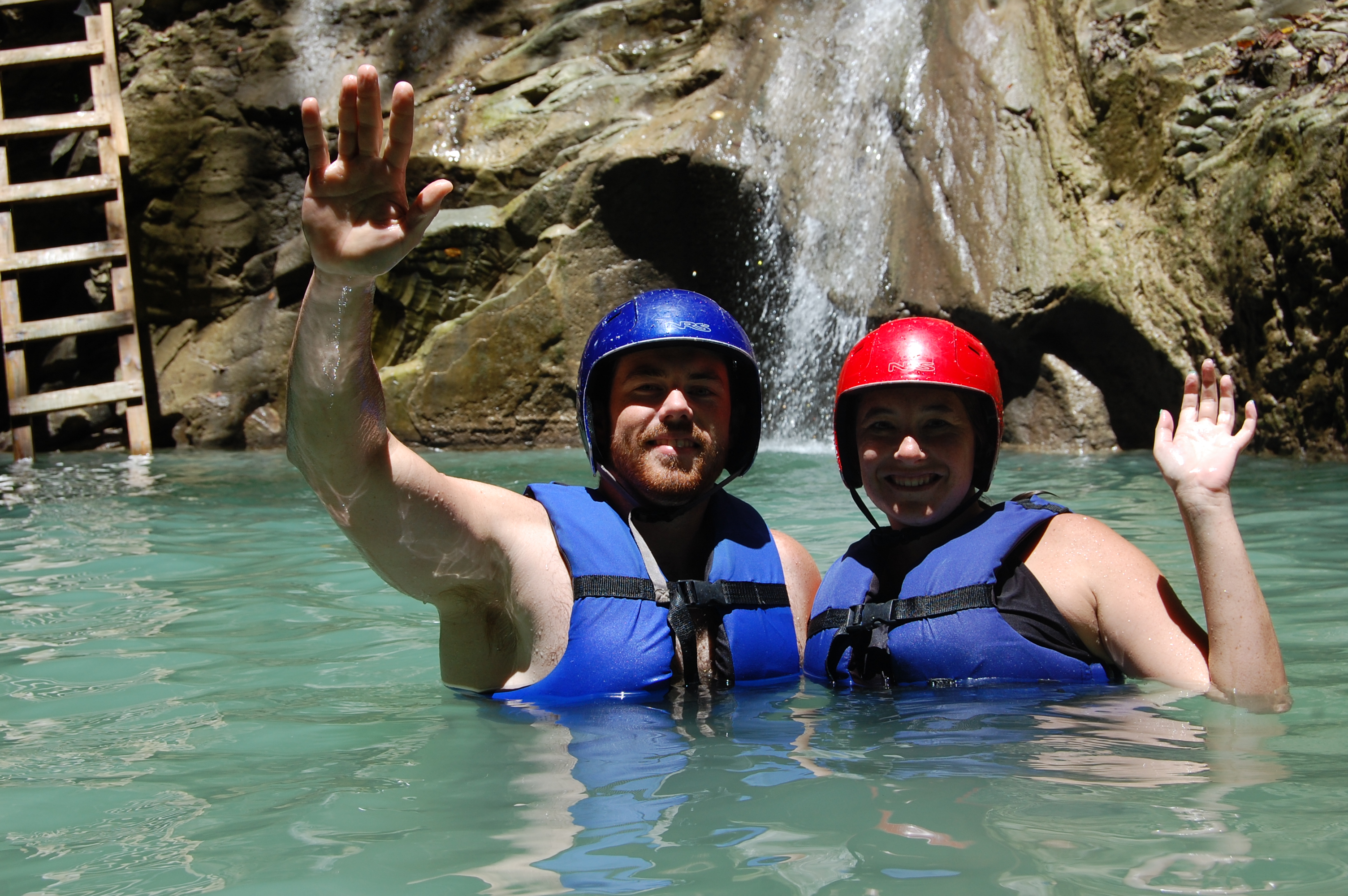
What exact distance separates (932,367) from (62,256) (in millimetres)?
10830

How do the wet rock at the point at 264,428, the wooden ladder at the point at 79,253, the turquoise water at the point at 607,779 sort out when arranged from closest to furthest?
the turquoise water at the point at 607,779, the wooden ladder at the point at 79,253, the wet rock at the point at 264,428

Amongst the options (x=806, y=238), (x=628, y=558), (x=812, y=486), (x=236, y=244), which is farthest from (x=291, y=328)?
(x=628, y=558)

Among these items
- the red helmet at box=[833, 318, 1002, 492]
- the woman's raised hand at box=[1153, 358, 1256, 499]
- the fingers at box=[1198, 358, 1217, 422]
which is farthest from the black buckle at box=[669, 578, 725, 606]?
the fingers at box=[1198, 358, 1217, 422]

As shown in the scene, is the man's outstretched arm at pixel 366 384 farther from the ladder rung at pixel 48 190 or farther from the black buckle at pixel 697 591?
the ladder rung at pixel 48 190

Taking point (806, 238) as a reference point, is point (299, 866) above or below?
below

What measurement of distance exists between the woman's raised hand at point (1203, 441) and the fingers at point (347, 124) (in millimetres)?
1863

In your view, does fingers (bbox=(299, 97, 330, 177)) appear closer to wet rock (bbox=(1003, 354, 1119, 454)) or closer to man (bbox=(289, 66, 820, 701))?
man (bbox=(289, 66, 820, 701))

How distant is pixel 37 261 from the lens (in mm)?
11430

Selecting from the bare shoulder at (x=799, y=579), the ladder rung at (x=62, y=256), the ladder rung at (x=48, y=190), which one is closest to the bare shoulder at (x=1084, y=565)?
the bare shoulder at (x=799, y=579)

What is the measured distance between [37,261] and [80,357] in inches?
63.3

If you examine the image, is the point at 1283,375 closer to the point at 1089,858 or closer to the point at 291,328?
the point at 1089,858

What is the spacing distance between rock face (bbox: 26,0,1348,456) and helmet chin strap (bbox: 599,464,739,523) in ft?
19.8

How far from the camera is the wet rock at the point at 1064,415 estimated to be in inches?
378

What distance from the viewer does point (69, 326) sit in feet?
37.6
